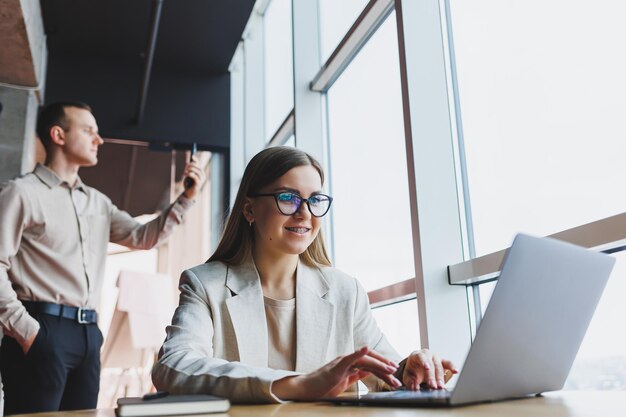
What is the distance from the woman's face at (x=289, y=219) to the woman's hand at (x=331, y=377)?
2.06 feet

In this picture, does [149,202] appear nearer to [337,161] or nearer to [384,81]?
[337,161]

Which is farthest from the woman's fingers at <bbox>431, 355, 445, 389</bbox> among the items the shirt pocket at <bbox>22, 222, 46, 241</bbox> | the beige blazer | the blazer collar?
the shirt pocket at <bbox>22, 222, 46, 241</bbox>

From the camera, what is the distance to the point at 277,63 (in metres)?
4.30

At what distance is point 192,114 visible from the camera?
4777 mm

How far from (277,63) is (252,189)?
280 cm

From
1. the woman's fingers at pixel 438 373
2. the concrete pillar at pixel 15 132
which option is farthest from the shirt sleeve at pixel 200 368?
the concrete pillar at pixel 15 132

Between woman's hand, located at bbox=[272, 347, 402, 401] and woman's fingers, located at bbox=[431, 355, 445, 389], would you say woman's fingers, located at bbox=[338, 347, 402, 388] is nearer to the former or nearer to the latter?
woman's hand, located at bbox=[272, 347, 402, 401]

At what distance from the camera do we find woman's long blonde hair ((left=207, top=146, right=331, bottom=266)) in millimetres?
1645

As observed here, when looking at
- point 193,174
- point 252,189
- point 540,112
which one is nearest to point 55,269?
point 193,174

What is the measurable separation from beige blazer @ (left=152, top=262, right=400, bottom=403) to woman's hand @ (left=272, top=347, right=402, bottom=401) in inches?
3.2

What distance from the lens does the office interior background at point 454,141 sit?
156cm

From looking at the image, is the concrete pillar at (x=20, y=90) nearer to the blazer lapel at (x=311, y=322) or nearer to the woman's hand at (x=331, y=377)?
the blazer lapel at (x=311, y=322)

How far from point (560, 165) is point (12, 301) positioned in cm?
200

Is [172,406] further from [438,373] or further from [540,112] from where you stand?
[540,112]
